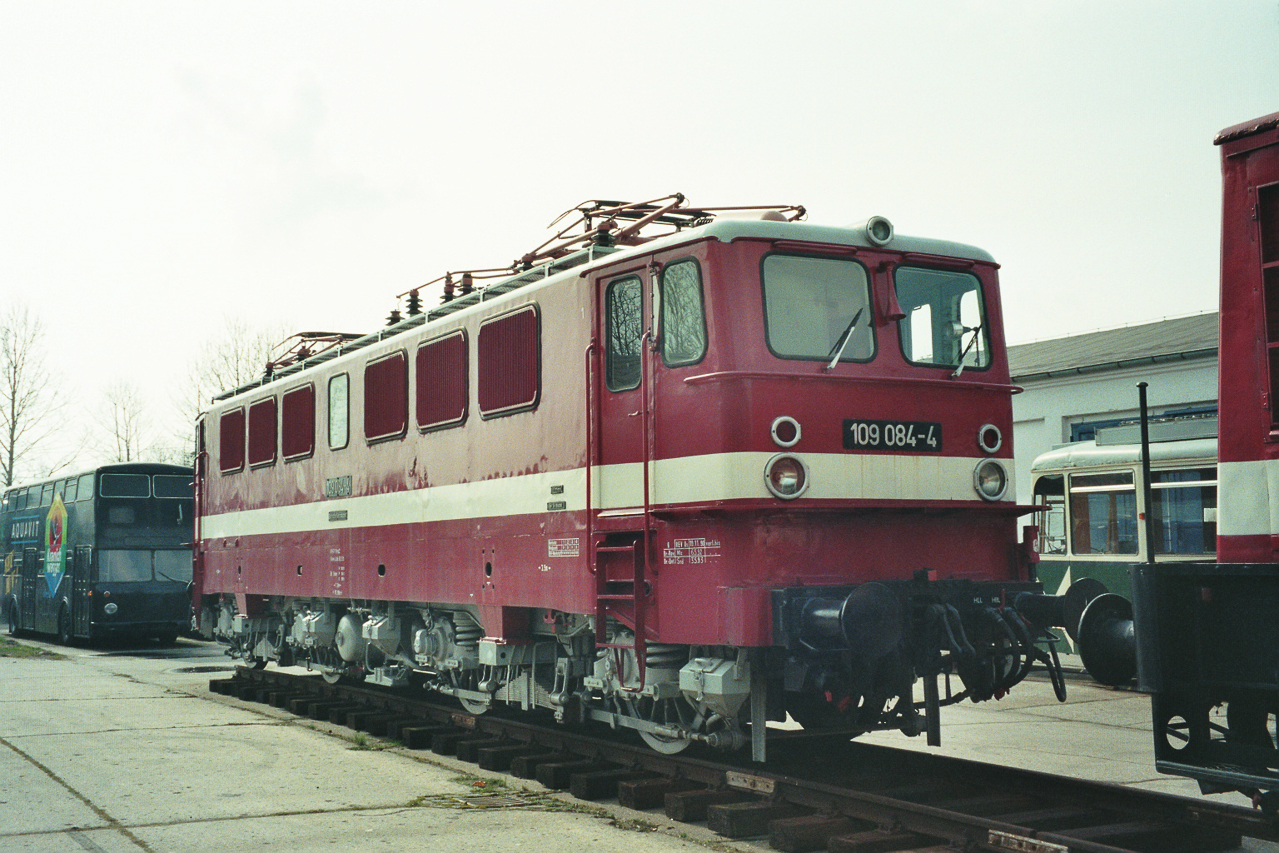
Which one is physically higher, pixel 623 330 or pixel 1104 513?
pixel 623 330

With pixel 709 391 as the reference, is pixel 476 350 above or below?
above

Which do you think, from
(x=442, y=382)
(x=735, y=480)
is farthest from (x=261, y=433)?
(x=735, y=480)

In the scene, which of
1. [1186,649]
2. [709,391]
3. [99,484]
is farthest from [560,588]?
[99,484]

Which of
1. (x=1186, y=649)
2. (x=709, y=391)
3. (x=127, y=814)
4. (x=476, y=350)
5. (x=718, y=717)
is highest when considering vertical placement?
(x=476, y=350)

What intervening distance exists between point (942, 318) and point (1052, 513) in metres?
9.33

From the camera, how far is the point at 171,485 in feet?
84.7

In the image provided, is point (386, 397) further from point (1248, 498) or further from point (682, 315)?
point (1248, 498)

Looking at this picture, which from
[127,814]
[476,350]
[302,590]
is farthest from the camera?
[302,590]

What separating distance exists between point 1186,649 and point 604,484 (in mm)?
4147

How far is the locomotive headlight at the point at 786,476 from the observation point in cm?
789

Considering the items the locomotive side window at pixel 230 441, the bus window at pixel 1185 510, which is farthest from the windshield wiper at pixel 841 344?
the locomotive side window at pixel 230 441

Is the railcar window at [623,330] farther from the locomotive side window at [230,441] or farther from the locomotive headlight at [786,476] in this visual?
the locomotive side window at [230,441]

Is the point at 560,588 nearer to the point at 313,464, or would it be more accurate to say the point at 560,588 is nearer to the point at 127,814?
the point at 127,814

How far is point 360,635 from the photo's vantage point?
44.5ft
